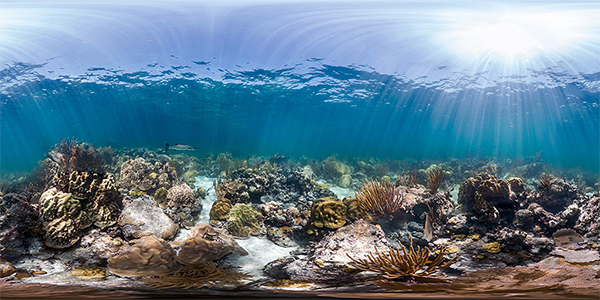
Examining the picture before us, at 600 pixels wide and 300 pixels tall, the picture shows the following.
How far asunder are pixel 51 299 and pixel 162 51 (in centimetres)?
1162

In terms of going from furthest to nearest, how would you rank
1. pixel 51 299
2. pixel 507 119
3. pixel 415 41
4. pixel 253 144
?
pixel 253 144 → pixel 507 119 → pixel 415 41 → pixel 51 299

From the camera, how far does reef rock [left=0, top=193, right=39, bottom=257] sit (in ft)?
9.86

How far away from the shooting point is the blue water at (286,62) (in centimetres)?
769

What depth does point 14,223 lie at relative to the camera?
317cm

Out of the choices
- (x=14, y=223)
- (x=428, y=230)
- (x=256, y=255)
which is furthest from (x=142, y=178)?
(x=428, y=230)

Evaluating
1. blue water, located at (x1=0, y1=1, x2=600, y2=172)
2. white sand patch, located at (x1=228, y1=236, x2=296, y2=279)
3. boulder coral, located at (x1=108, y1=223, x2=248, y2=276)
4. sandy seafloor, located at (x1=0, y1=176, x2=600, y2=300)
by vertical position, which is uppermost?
blue water, located at (x1=0, y1=1, x2=600, y2=172)

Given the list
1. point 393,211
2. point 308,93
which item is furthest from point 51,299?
point 308,93

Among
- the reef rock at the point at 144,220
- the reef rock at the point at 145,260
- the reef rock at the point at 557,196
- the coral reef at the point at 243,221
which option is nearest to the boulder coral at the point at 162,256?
the reef rock at the point at 145,260

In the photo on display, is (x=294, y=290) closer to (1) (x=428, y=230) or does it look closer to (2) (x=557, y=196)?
→ (1) (x=428, y=230)

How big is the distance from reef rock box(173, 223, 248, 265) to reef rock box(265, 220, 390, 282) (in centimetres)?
63

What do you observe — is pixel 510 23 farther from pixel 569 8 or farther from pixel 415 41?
pixel 415 41

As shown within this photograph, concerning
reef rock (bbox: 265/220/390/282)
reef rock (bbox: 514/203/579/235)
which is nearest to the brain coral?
reef rock (bbox: 265/220/390/282)

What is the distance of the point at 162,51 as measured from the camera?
11430mm

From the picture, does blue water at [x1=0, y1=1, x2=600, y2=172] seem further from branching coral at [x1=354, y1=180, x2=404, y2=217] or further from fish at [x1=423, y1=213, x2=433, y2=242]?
fish at [x1=423, y1=213, x2=433, y2=242]
